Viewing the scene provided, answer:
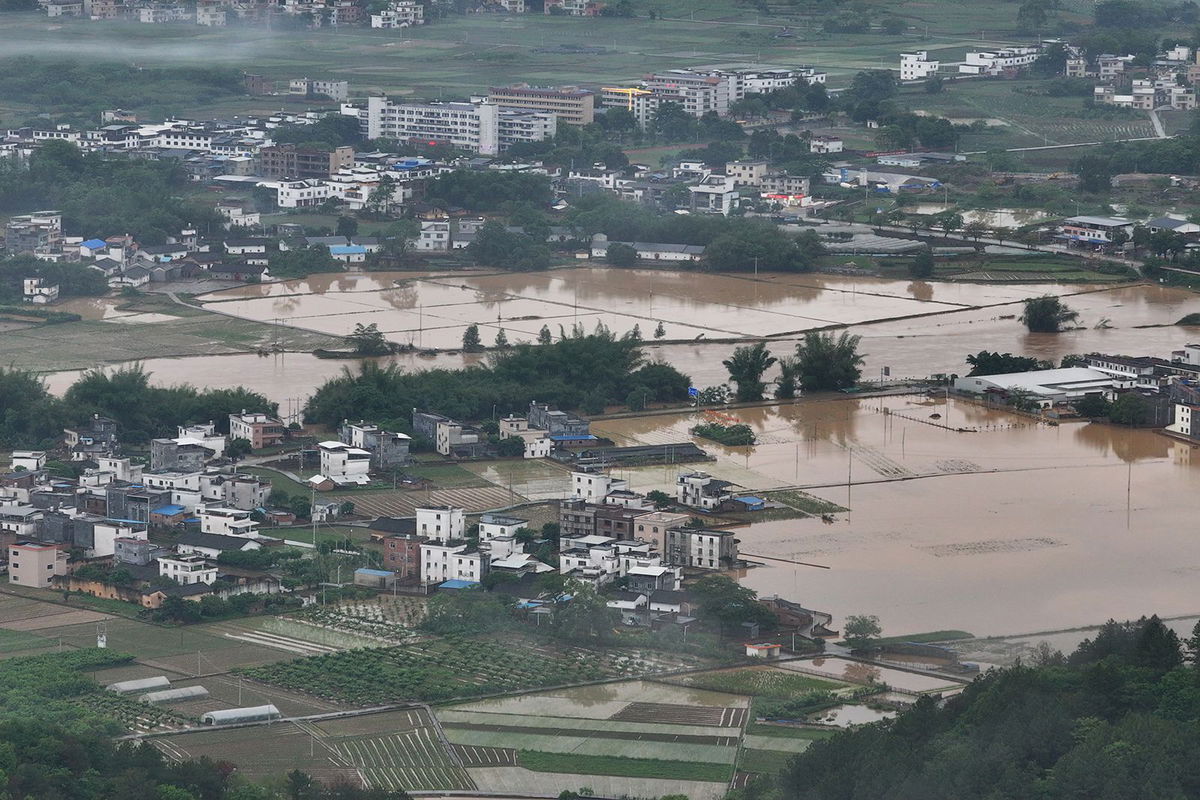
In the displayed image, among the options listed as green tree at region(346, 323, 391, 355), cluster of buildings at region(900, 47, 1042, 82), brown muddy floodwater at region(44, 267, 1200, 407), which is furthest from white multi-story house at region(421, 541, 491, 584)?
cluster of buildings at region(900, 47, 1042, 82)

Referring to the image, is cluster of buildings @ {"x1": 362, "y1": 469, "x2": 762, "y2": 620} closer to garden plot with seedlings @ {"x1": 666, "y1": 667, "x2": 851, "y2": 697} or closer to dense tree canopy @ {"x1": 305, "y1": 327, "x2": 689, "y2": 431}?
garden plot with seedlings @ {"x1": 666, "y1": 667, "x2": 851, "y2": 697}

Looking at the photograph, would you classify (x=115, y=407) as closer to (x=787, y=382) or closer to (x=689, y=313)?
(x=787, y=382)

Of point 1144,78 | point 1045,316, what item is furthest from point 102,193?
point 1144,78

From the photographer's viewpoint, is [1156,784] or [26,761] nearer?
[1156,784]

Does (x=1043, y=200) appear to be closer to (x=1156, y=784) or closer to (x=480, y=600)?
(x=480, y=600)

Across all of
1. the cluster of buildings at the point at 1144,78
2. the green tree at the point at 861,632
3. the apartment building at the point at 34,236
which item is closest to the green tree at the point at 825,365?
the green tree at the point at 861,632

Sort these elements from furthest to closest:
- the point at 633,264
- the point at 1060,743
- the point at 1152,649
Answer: the point at 633,264 < the point at 1152,649 < the point at 1060,743

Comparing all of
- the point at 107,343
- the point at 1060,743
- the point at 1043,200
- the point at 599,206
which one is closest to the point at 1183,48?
the point at 1043,200
